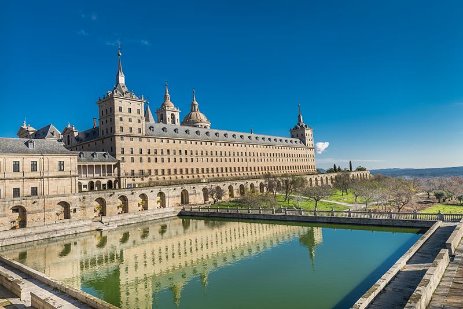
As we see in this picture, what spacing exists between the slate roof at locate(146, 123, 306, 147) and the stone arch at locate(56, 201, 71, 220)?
1009 inches

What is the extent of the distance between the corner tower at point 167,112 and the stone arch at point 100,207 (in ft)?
174

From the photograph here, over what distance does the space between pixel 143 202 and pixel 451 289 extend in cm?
4712

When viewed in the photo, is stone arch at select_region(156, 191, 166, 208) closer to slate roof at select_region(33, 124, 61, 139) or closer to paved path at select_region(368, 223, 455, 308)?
slate roof at select_region(33, 124, 61, 139)

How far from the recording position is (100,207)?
1923 inches

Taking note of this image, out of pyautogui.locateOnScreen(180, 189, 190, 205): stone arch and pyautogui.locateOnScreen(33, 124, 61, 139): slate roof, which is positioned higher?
pyautogui.locateOnScreen(33, 124, 61, 139): slate roof

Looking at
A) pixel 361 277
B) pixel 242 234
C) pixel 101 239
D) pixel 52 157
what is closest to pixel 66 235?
pixel 101 239

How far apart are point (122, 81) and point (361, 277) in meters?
58.3

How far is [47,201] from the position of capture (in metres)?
42.1

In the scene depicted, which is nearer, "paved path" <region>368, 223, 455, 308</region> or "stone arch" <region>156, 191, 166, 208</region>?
"paved path" <region>368, 223, 455, 308</region>

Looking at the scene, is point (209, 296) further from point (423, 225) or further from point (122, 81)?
point (122, 81)

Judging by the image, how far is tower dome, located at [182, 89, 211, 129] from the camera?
341ft

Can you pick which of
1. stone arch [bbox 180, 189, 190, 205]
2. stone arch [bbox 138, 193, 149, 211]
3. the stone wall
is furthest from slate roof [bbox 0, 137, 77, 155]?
stone arch [bbox 180, 189, 190, 205]

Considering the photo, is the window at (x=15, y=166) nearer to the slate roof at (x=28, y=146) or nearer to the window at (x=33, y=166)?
the slate roof at (x=28, y=146)

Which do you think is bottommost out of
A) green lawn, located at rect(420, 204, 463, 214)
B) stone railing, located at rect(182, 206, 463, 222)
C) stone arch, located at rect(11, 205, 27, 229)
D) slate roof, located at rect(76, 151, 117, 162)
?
green lawn, located at rect(420, 204, 463, 214)
